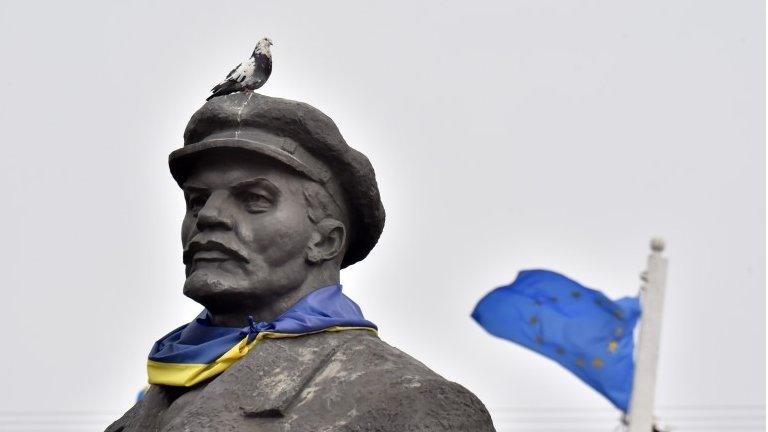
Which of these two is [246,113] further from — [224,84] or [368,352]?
[368,352]

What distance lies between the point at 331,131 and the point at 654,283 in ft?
19.0

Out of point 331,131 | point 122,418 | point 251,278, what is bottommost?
point 122,418

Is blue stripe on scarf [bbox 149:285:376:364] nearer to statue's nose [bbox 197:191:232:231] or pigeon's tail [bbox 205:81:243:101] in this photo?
statue's nose [bbox 197:191:232:231]

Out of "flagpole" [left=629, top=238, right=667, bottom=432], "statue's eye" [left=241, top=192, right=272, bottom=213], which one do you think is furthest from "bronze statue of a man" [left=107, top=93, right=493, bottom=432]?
"flagpole" [left=629, top=238, right=667, bottom=432]

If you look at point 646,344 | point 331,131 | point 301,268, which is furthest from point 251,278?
point 646,344

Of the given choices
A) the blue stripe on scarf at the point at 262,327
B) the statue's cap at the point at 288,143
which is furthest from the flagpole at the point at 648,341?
the blue stripe on scarf at the point at 262,327

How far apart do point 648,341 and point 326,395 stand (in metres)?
6.31

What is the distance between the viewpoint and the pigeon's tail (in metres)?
10.7

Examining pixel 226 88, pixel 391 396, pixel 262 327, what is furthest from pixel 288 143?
pixel 391 396

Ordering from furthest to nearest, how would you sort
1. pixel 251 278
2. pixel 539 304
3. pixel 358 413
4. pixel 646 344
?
pixel 539 304, pixel 646 344, pixel 251 278, pixel 358 413

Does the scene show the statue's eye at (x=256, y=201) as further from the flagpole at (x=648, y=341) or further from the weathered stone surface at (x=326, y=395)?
the flagpole at (x=648, y=341)

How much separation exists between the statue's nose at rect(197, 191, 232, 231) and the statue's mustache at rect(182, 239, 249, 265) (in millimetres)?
97

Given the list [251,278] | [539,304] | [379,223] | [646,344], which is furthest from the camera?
[539,304]

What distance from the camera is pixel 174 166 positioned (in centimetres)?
1069
